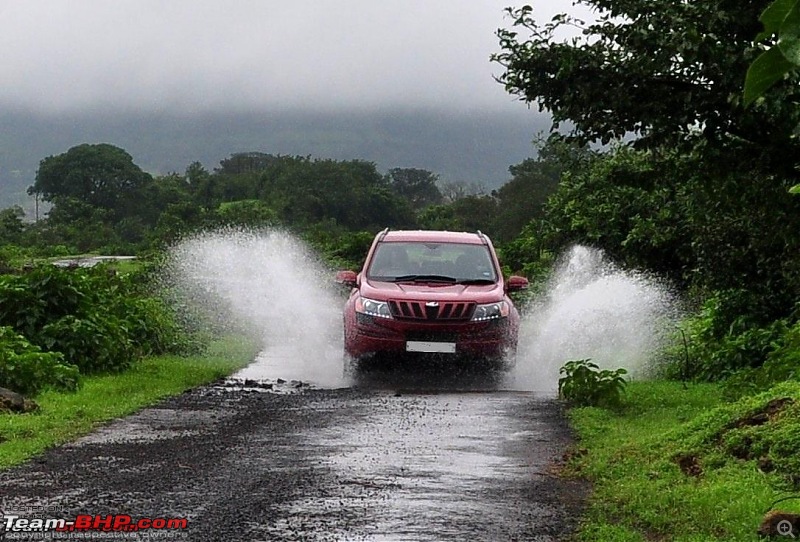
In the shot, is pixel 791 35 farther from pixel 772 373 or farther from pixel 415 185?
pixel 415 185

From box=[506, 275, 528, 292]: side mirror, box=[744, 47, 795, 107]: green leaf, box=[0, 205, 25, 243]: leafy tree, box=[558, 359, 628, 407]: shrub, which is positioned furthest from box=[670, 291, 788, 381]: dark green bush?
box=[0, 205, 25, 243]: leafy tree

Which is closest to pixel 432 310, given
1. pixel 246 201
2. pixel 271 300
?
pixel 271 300

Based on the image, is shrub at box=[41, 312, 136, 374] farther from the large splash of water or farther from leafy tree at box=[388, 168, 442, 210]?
leafy tree at box=[388, 168, 442, 210]

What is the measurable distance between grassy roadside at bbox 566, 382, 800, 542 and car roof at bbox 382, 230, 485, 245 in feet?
19.0

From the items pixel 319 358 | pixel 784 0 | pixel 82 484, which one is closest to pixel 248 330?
pixel 319 358

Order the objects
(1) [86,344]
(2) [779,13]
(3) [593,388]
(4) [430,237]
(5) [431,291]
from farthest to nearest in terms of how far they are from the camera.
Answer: (4) [430,237]
(5) [431,291]
(1) [86,344]
(3) [593,388]
(2) [779,13]

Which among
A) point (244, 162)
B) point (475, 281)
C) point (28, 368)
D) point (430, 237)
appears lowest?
point (28, 368)

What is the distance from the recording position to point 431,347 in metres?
13.1

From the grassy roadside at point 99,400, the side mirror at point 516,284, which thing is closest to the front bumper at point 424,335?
the side mirror at point 516,284

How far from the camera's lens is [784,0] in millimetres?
1294

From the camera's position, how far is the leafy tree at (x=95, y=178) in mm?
76625

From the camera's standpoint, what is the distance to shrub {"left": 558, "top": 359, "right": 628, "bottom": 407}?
419 inches

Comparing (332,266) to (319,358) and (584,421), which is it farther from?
(584,421)

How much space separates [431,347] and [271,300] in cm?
1003
